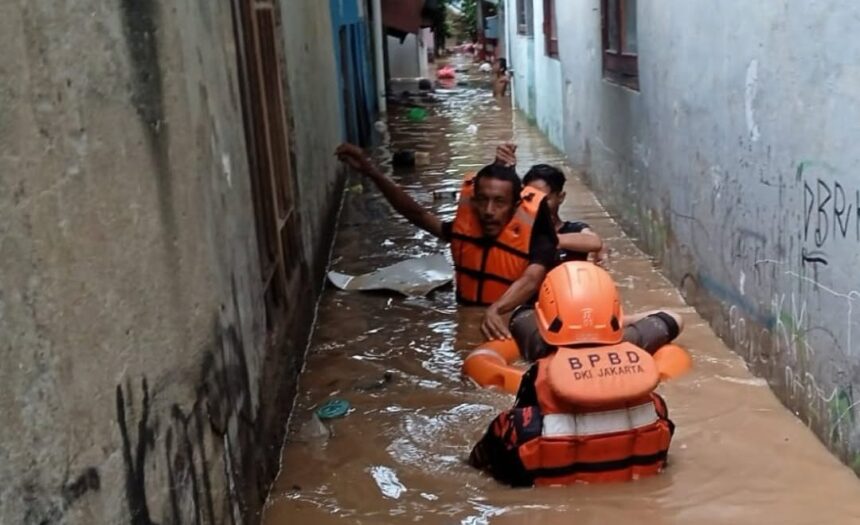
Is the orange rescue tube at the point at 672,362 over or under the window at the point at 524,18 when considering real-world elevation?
under

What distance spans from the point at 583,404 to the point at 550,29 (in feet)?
33.9

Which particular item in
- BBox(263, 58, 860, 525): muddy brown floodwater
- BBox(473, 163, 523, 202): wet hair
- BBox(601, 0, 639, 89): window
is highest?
BBox(601, 0, 639, 89): window

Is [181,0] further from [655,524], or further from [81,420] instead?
[655,524]

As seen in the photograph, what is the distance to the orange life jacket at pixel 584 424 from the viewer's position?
3268mm

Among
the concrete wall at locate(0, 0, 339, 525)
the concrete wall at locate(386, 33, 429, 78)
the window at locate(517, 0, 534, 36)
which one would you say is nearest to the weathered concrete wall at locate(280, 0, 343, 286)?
the concrete wall at locate(0, 0, 339, 525)

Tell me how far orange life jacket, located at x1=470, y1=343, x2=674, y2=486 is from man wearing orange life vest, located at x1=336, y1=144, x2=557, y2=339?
1.53 meters

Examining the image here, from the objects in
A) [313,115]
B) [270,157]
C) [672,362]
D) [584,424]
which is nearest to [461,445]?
[584,424]

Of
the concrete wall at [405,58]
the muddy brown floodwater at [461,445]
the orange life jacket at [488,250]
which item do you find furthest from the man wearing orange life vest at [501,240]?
the concrete wall at [405,58]

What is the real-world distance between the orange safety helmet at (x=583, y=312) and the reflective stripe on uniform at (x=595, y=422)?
0.24 meters

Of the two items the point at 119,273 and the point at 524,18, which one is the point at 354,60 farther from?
the point at 119,273

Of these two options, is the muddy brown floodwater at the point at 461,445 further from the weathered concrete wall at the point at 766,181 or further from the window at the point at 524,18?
the window at the point at 524,18

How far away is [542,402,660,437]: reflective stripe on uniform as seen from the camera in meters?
3.38

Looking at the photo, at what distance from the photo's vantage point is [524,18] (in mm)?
16406

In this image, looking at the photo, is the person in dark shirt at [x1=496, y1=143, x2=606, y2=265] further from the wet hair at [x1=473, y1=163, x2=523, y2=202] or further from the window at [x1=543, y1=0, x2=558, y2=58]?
the window at [x1=543, y1=0, x2=558, y2=58]
